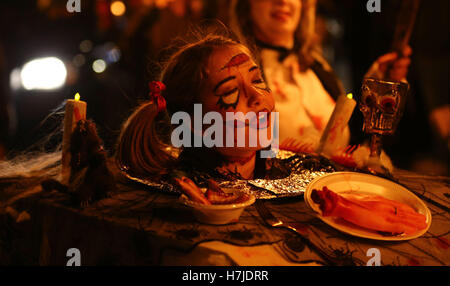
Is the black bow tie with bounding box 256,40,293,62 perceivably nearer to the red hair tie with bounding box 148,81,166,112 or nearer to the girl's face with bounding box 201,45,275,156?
the girl's face with bounding box 201,45,275,156

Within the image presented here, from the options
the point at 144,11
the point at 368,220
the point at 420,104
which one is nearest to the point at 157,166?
the point at 368,220

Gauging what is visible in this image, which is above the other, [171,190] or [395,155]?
[171,190]

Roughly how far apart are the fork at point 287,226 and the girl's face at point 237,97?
26cm

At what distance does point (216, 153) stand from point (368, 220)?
1.86 feet

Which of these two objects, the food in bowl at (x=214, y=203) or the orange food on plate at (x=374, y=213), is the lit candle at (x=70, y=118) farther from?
the orange food on plate at (x=374, y=213)

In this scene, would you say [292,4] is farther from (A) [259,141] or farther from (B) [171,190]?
(B) [171,190]

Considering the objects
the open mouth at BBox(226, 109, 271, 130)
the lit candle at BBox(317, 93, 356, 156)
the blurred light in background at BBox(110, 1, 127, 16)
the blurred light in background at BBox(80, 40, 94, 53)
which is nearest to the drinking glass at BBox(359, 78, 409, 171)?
the lit candle at BBox(317, 93, 356, 156)

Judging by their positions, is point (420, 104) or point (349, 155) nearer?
point (349, 155)

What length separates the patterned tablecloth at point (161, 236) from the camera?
91 centimetres

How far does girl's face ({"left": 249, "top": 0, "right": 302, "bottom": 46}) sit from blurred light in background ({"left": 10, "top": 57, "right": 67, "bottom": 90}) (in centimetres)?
310

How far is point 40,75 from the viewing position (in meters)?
4.57

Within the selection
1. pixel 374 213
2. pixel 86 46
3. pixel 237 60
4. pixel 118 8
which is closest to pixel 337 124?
pixel 237 60

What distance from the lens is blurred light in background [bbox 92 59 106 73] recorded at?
16.9 ft

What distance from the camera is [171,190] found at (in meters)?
1.20
